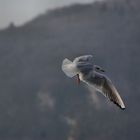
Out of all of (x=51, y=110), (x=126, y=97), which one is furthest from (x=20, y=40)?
(x=126, y=97)

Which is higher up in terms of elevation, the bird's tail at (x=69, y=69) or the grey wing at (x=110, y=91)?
the grey wing at (x=110, y=91)

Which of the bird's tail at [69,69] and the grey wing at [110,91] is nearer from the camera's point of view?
the bird's tail at [69,69]

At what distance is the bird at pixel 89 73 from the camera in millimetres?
22859

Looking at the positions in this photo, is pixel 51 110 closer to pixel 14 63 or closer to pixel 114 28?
pixel 14 63

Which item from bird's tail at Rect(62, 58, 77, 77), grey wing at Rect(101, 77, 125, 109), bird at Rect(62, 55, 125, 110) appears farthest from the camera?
grey wing at Rect(101, 77, 125, 109)

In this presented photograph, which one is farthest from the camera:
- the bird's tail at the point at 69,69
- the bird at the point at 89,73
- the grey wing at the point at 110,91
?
the grey wing at the point at 110,91

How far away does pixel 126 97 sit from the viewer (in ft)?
244

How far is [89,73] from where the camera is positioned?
22953 mm

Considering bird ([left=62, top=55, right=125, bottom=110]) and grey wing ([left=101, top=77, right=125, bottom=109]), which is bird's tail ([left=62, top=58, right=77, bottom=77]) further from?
grey wing ([left=101, top=77, right=125, bottom=109])

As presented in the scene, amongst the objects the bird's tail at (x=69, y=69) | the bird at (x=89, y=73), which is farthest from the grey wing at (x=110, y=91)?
the bird's tail at (x=69, y=69)

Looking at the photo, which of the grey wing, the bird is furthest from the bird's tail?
the grey wing

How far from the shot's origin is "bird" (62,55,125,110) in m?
22.9

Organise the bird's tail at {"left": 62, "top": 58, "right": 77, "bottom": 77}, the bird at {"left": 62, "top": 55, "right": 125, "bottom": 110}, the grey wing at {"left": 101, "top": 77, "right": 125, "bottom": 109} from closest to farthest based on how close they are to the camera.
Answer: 1. the bird's tail at {"left": 62, "top": 58, "right": 77, "bottom": 77}
2. the bird at {"left": 62, "top": 55, "right": 125, "bottom": 110}
3. the grey wing at {"left": 101, "top": 77, "right": 125, "bottom": 109}

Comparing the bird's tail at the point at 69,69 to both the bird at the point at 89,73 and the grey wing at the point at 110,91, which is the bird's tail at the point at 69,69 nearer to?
the bird at the point at 89,73
